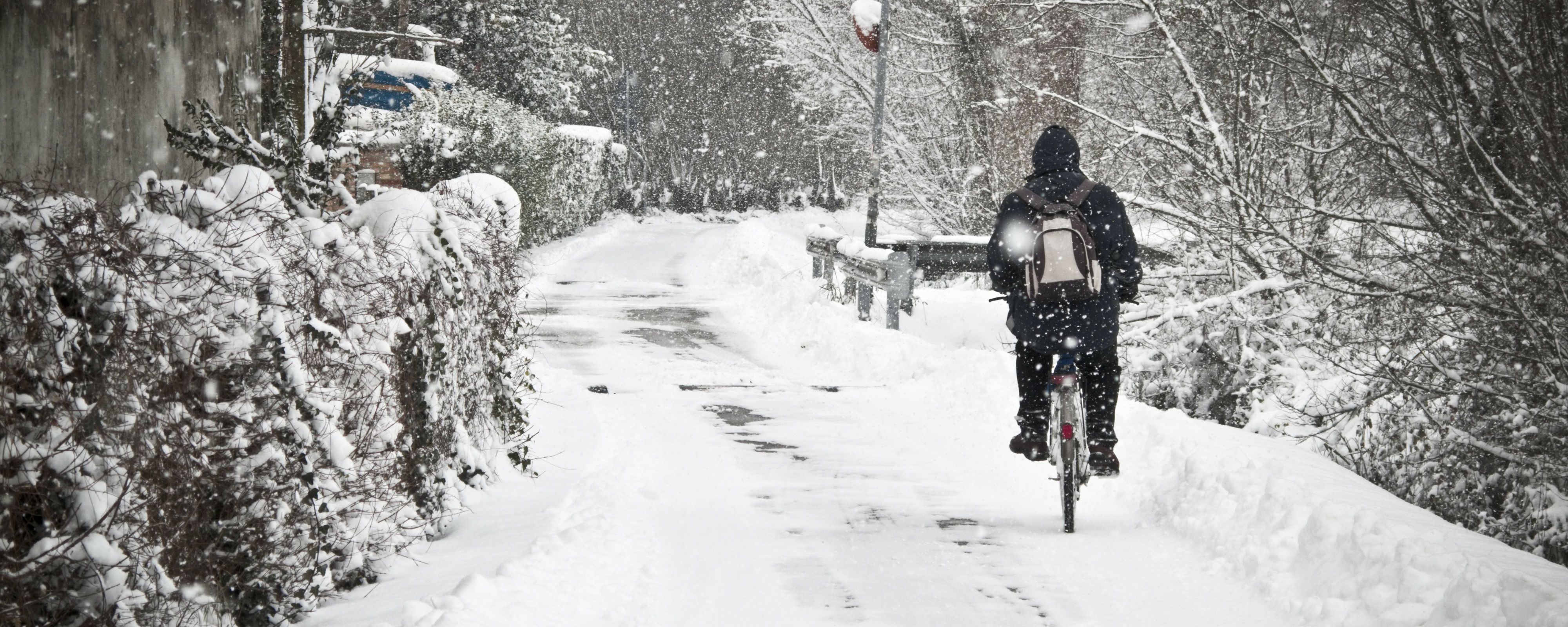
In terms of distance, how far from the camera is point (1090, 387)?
21.1 feet

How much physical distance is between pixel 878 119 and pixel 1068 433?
13.8 meters

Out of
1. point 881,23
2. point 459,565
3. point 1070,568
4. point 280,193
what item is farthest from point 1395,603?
point 881,23

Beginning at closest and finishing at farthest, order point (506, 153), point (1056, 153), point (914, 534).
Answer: point (914, 534)
point (1056, 153)
point (506, 153)

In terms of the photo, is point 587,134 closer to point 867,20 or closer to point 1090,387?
point 867,20

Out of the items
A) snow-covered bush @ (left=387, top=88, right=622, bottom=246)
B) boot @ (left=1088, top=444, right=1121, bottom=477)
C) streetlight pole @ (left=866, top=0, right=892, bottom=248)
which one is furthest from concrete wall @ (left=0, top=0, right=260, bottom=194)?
snow-covered bush @ (left=387, top=88, right=622, bottom=246)

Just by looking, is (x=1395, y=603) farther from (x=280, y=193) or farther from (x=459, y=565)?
(x=280, y=193)

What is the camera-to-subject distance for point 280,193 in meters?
4.73

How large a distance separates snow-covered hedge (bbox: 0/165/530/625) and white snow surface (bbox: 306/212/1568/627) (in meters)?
0.48

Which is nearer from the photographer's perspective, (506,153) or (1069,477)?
(1069,477)

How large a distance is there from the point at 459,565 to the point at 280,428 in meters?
1.33

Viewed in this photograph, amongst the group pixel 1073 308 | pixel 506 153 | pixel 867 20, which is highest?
pixel 867 20

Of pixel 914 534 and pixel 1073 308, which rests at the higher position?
pixel 1073 308

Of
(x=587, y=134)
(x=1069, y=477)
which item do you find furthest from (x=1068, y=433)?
(x=587, y=134)

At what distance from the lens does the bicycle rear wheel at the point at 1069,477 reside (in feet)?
19.7
